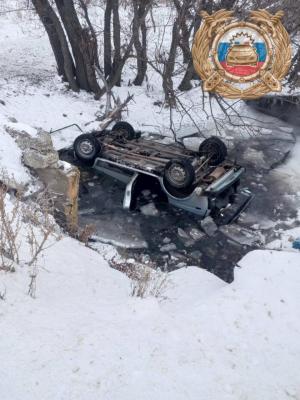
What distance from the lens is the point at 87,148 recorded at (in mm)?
7434

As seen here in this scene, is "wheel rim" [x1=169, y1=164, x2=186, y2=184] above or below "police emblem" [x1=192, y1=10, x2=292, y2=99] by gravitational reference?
below

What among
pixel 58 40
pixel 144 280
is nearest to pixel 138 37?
pixel 58 40

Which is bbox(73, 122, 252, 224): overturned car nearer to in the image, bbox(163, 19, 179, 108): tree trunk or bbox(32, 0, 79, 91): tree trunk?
bbox(163, 19, 179, 108): tree trunk

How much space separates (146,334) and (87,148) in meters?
4.93

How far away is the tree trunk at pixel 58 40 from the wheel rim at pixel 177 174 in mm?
5990

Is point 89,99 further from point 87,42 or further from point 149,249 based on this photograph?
point 149,249

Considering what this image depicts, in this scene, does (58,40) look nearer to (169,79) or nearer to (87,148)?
(169,79)

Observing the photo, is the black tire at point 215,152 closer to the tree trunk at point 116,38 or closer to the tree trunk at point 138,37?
the tree trunk at point 138,37

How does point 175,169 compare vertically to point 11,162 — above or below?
below

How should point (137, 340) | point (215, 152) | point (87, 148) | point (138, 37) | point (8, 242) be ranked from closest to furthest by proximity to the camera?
point (137, 340) < point (8, 242) < point (215, 152) < point (87, 148) < point (138, 37)

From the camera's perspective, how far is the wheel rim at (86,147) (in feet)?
24.2

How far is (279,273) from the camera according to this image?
4.50 m

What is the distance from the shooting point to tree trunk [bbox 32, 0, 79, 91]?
10.0 metres

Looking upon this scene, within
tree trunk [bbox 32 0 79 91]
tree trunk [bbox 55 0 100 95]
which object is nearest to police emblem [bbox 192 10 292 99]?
tree trunk [bbox 55 0 100 95]
